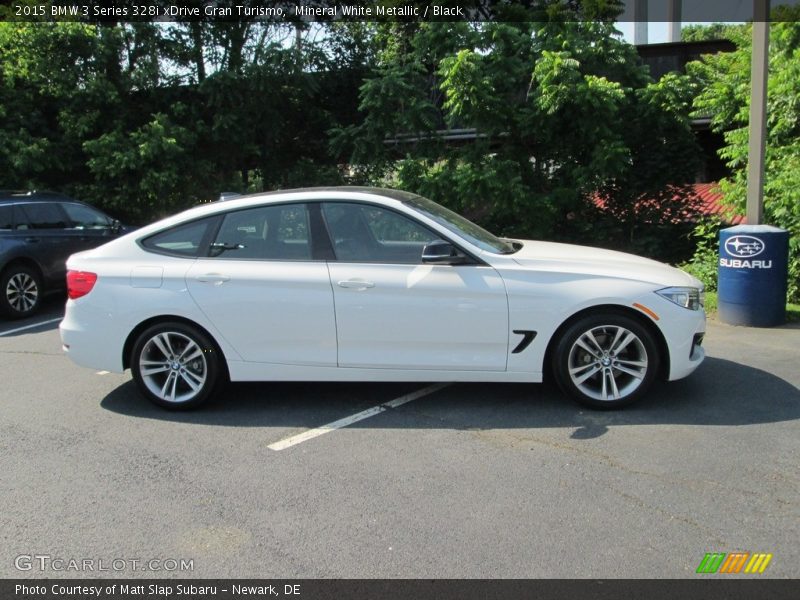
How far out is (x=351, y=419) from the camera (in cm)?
523

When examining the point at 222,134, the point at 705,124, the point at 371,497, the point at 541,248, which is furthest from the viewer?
the point at 705,124

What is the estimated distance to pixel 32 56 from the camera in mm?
12586

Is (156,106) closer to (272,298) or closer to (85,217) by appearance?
(85,217)

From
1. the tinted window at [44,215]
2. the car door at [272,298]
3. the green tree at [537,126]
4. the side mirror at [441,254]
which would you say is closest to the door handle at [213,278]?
the car door at [272,298]

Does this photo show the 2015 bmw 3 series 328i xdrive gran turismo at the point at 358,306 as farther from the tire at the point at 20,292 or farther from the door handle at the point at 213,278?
the tire at the point at 20,292

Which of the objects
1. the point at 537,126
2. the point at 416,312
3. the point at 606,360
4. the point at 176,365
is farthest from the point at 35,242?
the point at 606,360

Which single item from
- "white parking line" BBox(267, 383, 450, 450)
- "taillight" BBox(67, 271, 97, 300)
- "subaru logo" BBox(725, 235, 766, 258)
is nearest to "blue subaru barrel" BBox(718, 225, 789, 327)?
"subaru logo" BBox(725, 235, 766, 258)

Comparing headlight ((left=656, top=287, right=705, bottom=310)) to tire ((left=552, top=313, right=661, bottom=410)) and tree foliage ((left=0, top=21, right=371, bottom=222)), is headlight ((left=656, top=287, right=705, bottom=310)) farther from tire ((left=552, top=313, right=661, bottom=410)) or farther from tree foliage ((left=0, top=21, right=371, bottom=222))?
tree foliage ((left=0, top=21, right=371, bottom=222))

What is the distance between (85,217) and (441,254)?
733cm

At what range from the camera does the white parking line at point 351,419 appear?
4.84 meters

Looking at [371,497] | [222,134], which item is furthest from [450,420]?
[222,134]

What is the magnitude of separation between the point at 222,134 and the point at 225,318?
8973 millimetres
